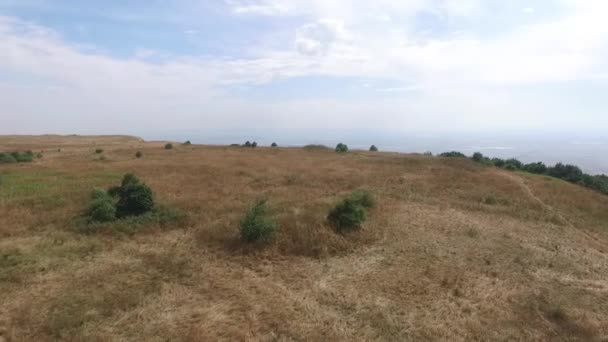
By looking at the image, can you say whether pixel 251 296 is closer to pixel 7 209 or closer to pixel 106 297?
pixel 106 297

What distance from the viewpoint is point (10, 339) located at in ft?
24.7

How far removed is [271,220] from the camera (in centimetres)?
1425

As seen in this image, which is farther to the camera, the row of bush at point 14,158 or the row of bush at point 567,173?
the row of bush at point 14,158

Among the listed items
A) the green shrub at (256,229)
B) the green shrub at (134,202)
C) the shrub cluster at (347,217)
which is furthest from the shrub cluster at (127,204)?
the shrub cluster at (347,217)

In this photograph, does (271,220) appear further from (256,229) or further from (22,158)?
(22,158)

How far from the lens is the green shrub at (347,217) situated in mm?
14852

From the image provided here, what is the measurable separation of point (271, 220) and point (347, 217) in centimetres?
315

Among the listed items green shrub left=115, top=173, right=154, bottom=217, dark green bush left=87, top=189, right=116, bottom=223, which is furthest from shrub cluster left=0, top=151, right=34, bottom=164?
green shrub left=115, top=173, right=154, bottom=217

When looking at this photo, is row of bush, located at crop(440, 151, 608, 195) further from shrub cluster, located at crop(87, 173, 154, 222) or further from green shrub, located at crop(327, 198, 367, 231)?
shrub cluster, located at crop(87, 173, 154, 222)

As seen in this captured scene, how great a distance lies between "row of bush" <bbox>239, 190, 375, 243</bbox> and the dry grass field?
42 centimetres

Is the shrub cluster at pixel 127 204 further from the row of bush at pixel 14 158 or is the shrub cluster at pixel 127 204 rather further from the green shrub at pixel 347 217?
the row of bush at pixel 14 158

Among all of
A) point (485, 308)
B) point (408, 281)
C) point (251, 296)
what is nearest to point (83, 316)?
point (251, 296)

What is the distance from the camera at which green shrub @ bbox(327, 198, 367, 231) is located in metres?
14.9

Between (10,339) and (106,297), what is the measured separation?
2.10 meters
